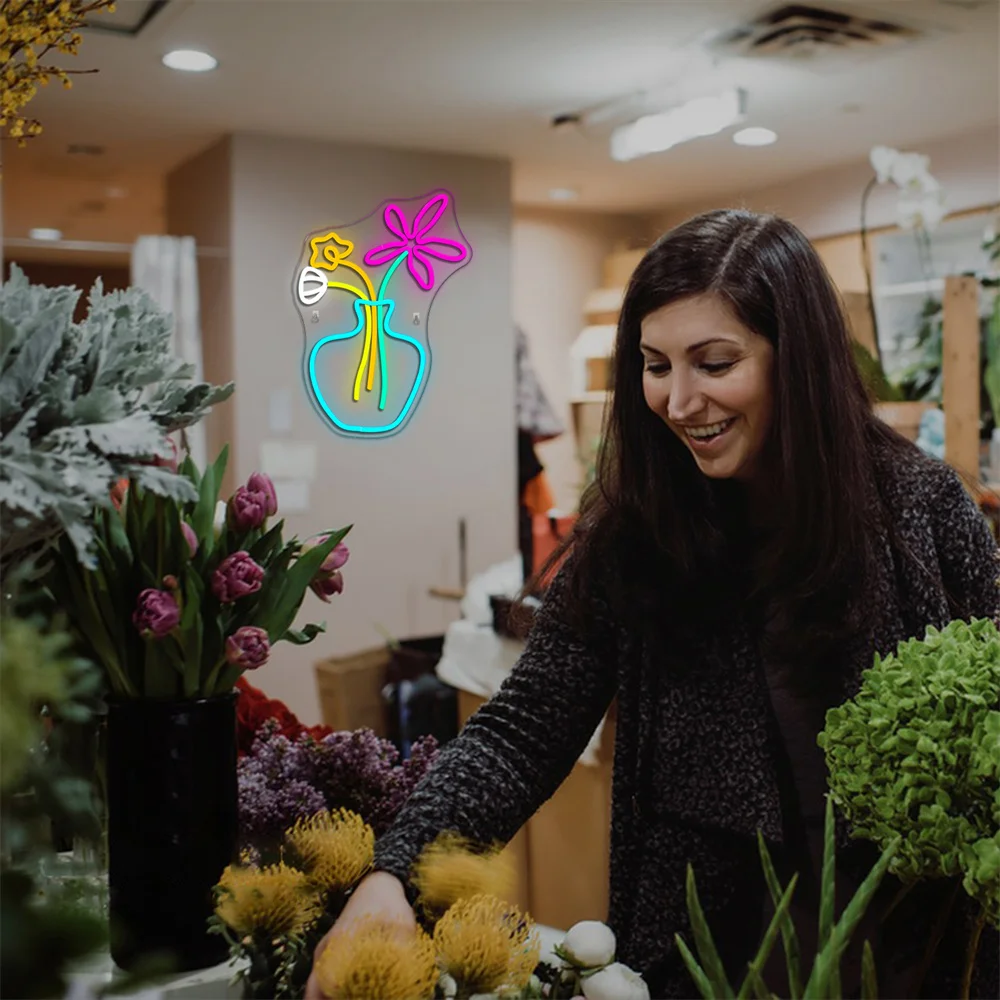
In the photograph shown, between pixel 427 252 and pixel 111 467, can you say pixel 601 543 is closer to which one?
pixel 427 252

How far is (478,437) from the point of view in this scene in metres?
4.54

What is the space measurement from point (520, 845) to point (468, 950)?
1.82 meters

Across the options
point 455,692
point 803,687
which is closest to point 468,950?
point 803,687

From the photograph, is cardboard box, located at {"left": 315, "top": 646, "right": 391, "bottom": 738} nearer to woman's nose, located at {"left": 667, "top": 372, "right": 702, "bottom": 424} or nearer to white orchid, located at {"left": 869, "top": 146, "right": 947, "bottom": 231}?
woman's nose, located at {"left": 667, "top": 372, "right": 702, "bottom": 424}

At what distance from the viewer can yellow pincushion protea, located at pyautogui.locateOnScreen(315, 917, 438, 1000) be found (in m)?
0.56

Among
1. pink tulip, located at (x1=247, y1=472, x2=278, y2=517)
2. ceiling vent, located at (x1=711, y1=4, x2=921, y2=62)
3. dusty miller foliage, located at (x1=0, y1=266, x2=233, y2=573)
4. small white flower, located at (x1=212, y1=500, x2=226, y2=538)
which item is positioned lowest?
small white flower, located at (x1=212, y1=500, x2=226, y2=538)

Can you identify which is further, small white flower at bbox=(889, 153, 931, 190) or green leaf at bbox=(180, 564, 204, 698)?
small white flower at bbox=(889, 153, 931, 190)

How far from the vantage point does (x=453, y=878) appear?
2.41 ft

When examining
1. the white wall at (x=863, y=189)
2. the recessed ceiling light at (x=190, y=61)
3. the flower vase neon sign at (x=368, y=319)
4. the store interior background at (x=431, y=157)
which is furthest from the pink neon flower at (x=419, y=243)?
the white wall at (x=863, y=189)

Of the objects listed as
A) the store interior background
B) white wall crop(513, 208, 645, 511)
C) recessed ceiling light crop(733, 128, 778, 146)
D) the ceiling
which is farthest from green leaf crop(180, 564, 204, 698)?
white wall crop(513, 208, 645, 511)

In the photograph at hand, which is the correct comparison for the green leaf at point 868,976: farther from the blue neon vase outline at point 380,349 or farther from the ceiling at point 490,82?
the ceiling at point 490,82

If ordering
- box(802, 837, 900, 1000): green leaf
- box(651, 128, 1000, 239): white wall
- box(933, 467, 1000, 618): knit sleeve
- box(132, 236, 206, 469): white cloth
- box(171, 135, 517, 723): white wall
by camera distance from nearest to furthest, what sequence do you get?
box(802, 837, 900, 1000): green leaf < box(933, 467, 1000, 618): knit sleeve < box(132, 236, 206, 469): white cloth < box(171, 135, 517, 723): white wall < box(651, 128, 1000, 239): white wall

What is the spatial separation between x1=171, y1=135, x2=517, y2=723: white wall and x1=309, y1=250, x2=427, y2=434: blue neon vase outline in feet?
8.89

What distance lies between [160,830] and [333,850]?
4.1 inches
